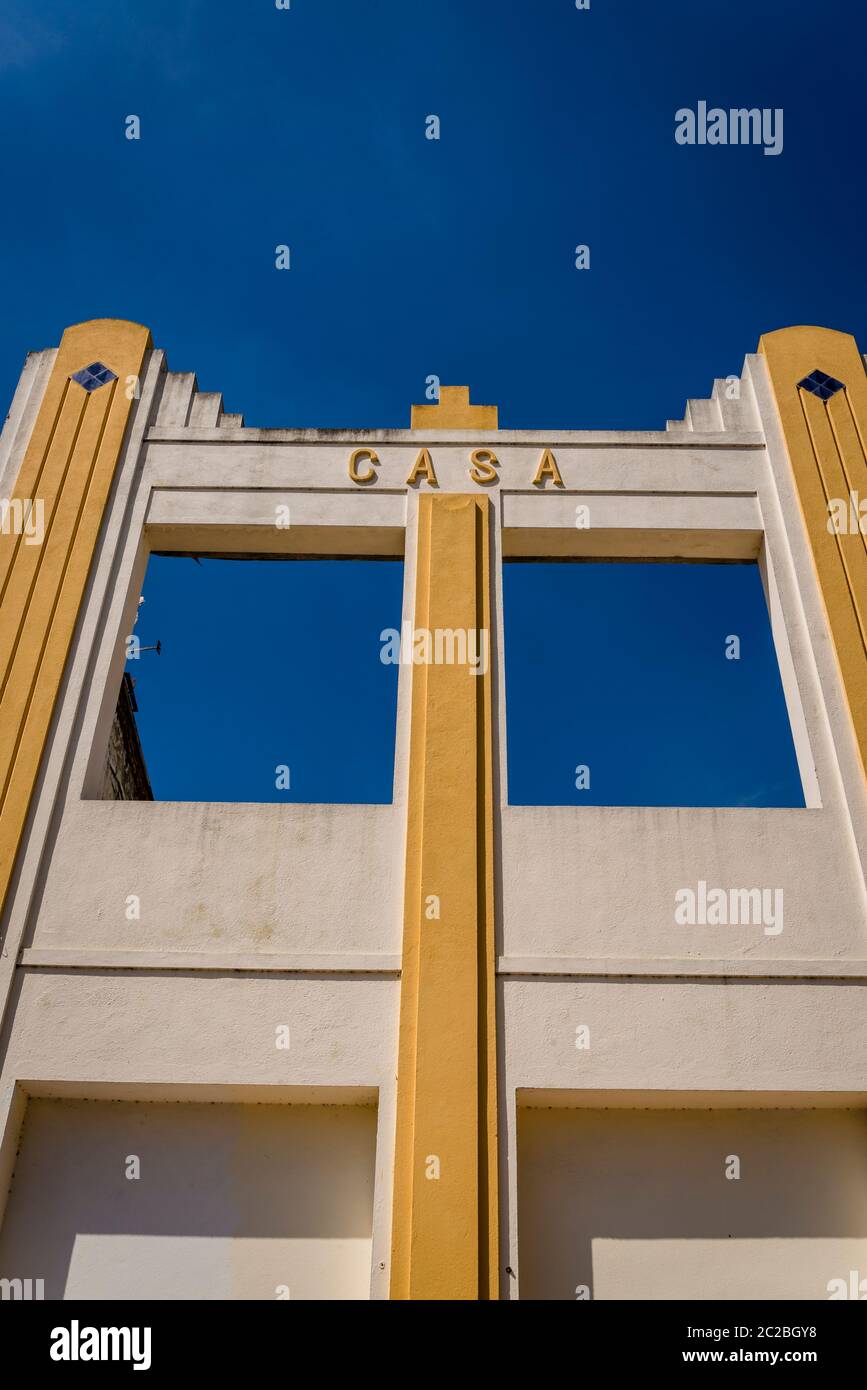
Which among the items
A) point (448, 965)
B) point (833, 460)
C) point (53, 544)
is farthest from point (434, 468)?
point (448, 965)

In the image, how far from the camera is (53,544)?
30.8 ft

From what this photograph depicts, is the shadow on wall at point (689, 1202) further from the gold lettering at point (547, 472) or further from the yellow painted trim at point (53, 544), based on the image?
the gold lettering at point (547, 472)

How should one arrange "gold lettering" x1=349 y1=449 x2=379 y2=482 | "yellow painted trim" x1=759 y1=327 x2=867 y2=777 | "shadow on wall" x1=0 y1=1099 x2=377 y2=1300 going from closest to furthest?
"shadow on wall" x1=0 y1=1099 x2=377 y2=1300 < "yellow painted trim" x1=759 y1=327 x2=867 y2=777 < "gold lettering" x1=349 y1=449 x2=379 y2=482

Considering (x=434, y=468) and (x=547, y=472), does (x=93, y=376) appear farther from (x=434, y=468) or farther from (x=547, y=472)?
(x=547, y=472)

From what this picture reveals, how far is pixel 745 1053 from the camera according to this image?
7188 mm

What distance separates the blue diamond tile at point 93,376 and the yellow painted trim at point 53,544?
61 millimetres

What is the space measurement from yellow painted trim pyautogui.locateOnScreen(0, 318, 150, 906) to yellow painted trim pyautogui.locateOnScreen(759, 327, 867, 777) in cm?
685

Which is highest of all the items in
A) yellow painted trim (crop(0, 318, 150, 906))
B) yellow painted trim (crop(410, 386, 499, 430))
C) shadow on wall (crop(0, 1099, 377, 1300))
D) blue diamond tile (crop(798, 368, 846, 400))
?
blue diamond tile (crop(798, 368, 846, 400))

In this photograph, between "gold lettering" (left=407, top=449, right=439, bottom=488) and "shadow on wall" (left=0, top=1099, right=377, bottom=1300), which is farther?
"gold lettering" (left=407, top=449, right=439, bottom=488)

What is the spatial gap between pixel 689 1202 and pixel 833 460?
701cm

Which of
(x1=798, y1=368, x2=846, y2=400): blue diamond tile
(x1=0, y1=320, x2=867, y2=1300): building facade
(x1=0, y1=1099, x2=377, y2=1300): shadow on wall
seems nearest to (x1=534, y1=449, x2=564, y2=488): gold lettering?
(x1=0, y1=320, x2=867, y2=1300): building facade

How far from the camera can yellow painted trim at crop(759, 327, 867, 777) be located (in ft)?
29.1

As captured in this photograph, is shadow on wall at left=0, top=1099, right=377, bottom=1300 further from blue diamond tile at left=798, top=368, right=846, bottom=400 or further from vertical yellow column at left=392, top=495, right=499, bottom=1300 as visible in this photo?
blue diamond tile at left=798, top=368, right=846, bottom=400
